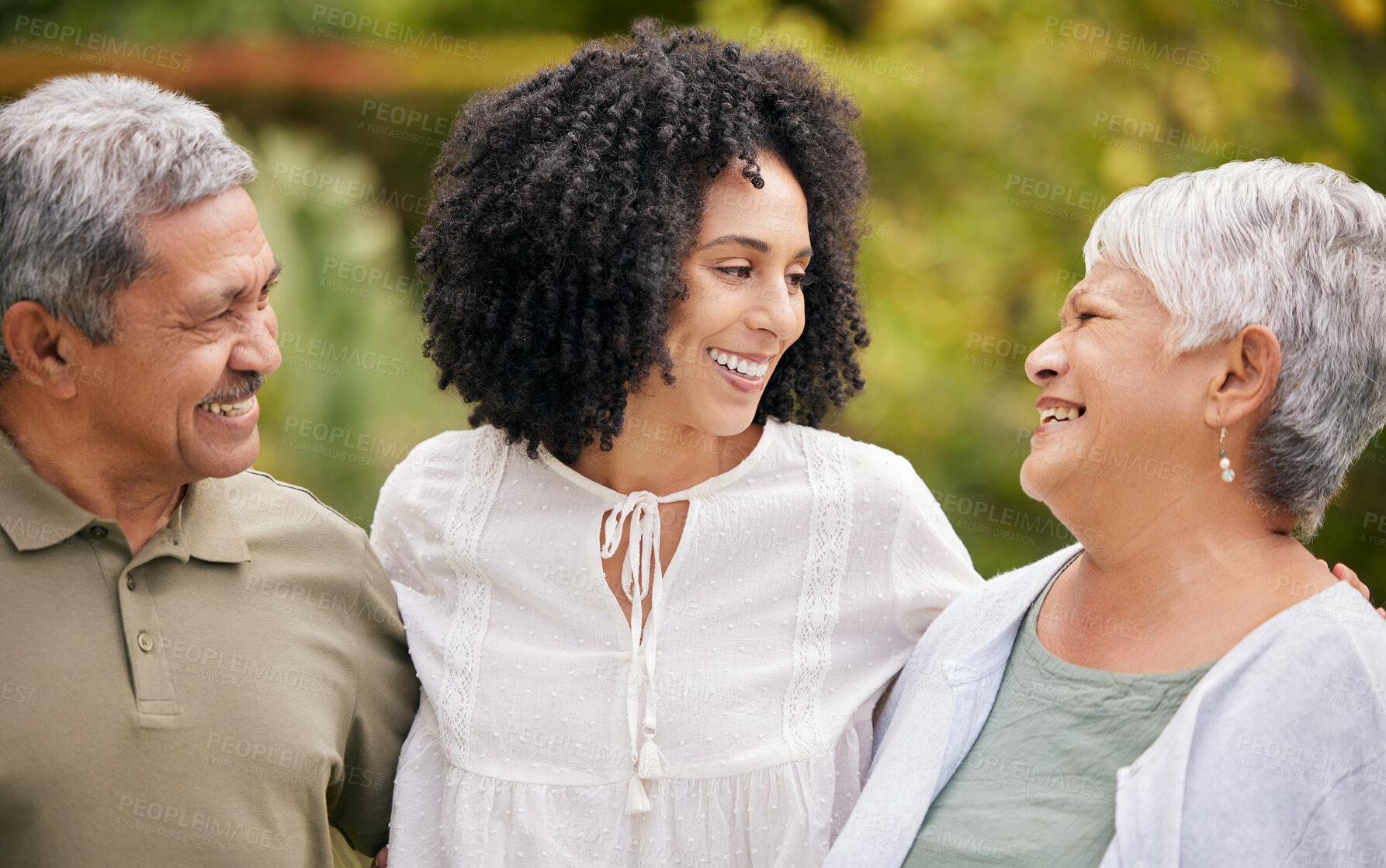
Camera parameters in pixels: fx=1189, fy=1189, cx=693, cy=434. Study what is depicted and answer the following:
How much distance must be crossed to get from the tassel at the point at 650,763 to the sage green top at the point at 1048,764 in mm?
496

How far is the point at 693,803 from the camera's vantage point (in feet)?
7.40

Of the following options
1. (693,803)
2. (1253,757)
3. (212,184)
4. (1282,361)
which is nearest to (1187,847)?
(1253,757)

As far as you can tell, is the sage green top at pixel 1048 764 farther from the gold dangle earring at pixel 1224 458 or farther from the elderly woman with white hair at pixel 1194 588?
the gold dangle earring at pixel 1224 458

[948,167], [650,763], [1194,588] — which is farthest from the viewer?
[948,167]

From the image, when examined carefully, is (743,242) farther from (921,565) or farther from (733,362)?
(921,565)

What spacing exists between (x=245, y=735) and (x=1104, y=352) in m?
1.63

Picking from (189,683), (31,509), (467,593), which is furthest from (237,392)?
(467,593)

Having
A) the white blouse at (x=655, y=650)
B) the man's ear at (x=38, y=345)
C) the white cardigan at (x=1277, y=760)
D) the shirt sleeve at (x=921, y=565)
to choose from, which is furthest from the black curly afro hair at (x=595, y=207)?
the white cardigan at (x=1277, y=760)

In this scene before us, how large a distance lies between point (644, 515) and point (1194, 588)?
1.04 meters

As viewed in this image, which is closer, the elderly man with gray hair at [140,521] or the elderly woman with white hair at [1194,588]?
the elderly woman with white hair at [1194,588]

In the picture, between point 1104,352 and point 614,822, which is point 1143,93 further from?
point 614,822

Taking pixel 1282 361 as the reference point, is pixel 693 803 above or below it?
below

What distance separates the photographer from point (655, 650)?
235 centimetres

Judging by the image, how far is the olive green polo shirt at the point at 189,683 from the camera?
6.20 feet
